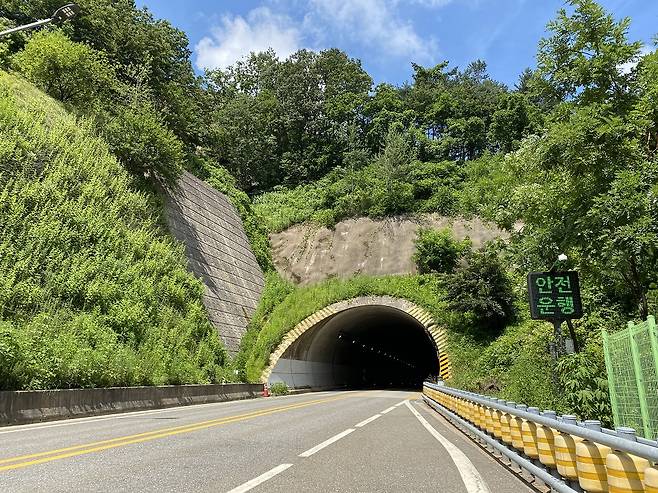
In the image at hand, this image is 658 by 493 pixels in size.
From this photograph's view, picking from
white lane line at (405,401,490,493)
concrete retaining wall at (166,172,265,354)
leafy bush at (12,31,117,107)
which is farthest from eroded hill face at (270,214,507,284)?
white lane line at (405,401,490,493)

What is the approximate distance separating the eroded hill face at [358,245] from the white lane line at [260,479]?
32.9 m

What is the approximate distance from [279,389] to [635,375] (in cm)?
2611

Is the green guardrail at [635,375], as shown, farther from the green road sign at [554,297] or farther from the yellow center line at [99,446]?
the yellow center line at [99,446]

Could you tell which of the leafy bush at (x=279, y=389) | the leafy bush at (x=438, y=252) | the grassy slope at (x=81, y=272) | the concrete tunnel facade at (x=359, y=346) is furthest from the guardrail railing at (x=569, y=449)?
the leafy bush at (x=438, y=252)

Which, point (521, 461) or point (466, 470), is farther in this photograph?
point (466, 470)

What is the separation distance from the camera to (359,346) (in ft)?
157

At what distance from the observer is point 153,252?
24531 millimetres

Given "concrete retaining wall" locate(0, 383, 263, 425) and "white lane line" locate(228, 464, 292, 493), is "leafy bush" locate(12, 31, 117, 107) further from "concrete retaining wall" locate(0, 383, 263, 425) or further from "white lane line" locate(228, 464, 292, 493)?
"white lane line" locate(228, 464, 292, 493)

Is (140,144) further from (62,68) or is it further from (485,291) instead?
(485,291)

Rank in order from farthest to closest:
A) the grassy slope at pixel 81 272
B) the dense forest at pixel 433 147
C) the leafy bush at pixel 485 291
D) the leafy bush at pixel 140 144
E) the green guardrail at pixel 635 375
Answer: the leafy bush at pixel 485 291 < the leafy bush at pixel 140 144 < the grassy slope at pixel 81 272 < the dense forest at pixel 433 147 < the green guardrail at pixel 635 375

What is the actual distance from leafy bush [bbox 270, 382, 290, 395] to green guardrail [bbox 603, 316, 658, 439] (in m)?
25.1

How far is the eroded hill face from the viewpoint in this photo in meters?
40.2

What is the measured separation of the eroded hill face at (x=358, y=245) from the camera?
40.2 m

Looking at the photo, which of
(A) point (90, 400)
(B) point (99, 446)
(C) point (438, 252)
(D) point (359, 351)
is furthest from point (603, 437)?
(D) point (359, 351)
